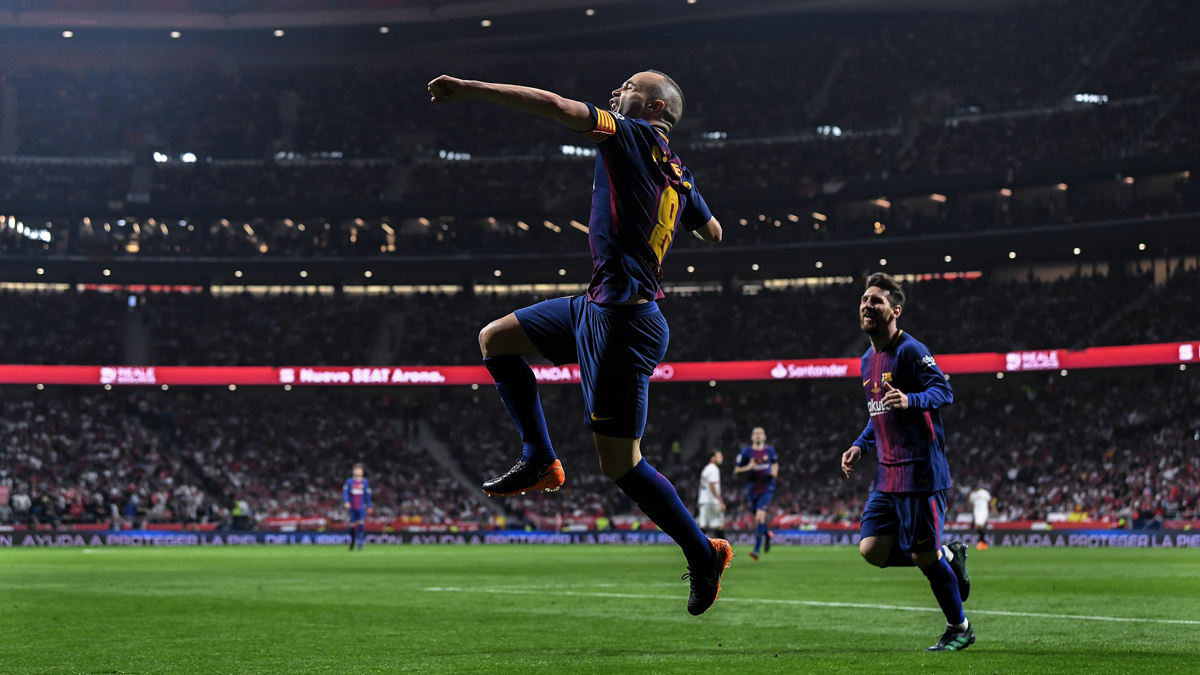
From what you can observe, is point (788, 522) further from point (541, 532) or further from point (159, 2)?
point (159, 2)

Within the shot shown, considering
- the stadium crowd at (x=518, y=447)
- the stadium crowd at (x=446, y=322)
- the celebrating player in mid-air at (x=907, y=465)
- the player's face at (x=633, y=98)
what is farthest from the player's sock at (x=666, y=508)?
the stadium crowd at (x=446, y=322)

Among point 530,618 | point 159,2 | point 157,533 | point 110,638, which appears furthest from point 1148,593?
point 159,2

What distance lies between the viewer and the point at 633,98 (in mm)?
6590

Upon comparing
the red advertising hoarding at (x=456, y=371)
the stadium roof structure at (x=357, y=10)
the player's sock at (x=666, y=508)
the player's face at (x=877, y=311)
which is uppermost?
the stadium roof structure at (x=357, y=10)

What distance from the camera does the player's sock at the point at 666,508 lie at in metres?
6.73

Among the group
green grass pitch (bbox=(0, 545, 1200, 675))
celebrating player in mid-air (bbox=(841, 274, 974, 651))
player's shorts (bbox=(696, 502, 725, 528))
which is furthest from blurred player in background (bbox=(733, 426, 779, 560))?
celebrating player in mid-air (bbox=(841, 274, 974, 651))

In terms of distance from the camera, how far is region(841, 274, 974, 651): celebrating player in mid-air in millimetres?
9328

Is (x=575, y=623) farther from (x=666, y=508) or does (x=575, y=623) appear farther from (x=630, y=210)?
(x=630, y=210)

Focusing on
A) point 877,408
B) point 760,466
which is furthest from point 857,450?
point 760,466

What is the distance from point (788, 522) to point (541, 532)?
8.90 m

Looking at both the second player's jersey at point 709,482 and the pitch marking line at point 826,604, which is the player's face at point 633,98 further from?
the second player's jersey at point 709,482

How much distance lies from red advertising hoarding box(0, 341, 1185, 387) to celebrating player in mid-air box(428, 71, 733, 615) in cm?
3827

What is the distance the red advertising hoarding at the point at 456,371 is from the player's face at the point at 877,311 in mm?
35735

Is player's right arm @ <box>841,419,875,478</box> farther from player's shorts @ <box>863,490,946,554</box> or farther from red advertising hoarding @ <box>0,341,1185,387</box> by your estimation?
red advertising hoarding @ <box>0,341,1185,387</box>
